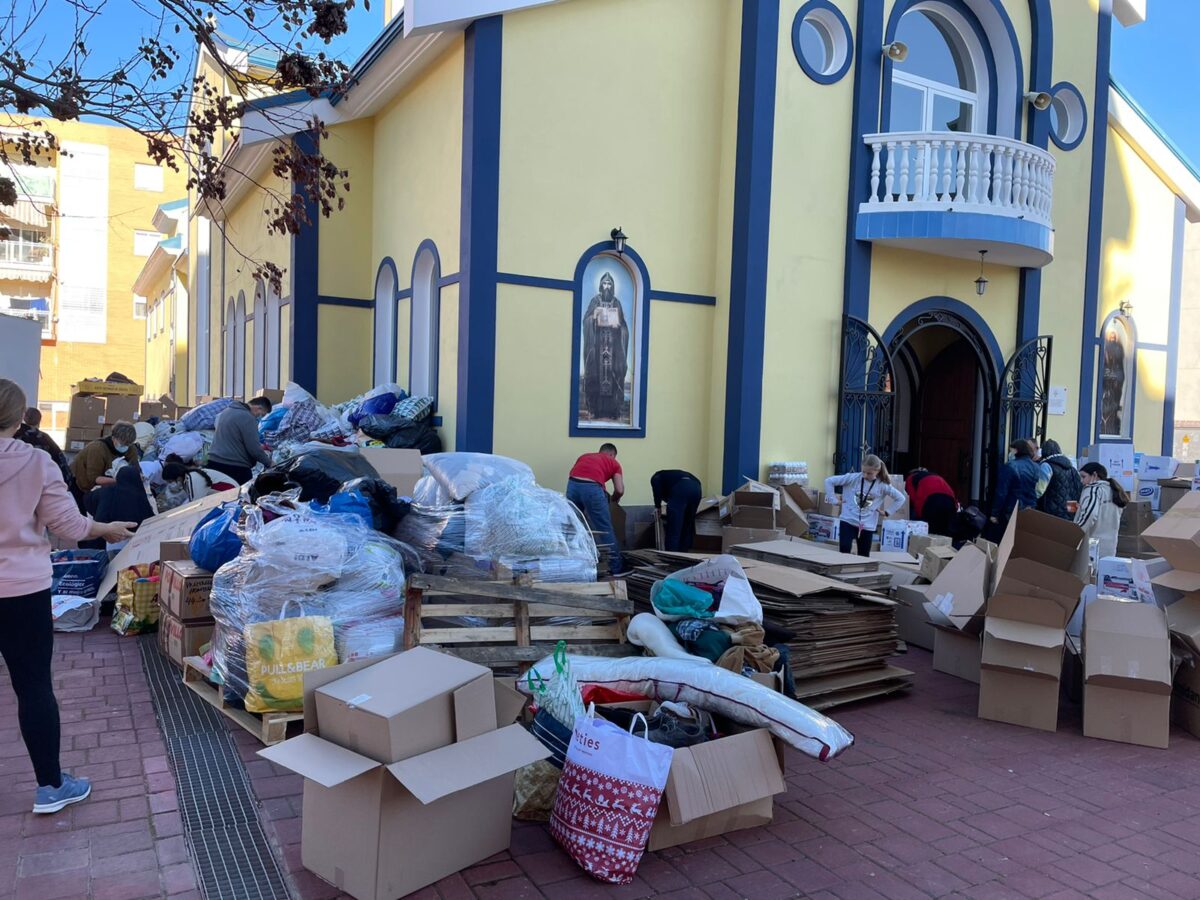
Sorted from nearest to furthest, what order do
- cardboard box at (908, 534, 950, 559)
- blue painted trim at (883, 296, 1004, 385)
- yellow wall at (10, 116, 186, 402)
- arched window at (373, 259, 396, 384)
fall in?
cardboard box at (908, 534, 950, 559) < blue painted trim at (883, 296, 1004, 385) < arched window at (373, 259, 396, 384) < yellow wall at (10, 116, 186, 402)

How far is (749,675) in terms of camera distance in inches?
178

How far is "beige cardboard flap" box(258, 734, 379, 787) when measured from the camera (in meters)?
3.07

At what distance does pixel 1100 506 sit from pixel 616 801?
26.6 feet

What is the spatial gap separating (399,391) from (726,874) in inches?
337

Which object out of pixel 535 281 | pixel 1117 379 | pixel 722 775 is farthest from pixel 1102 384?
pixel 722 775

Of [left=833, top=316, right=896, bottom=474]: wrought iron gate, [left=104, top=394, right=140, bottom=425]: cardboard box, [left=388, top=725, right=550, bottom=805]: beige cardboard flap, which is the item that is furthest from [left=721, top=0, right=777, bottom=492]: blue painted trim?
[left=104, top=394, right=140, bottom=425]: cardboard box

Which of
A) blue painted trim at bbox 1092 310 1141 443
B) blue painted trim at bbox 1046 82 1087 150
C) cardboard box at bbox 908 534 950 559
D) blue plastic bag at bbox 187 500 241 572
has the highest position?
blue painted trim at bbox 1046 82 1087 150

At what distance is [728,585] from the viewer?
5227mm

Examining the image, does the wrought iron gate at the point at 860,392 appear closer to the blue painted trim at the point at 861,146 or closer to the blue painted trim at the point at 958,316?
the blue painted trim at the point at 861,146

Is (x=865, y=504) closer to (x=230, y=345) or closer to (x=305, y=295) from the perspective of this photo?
(x=305, y=295)

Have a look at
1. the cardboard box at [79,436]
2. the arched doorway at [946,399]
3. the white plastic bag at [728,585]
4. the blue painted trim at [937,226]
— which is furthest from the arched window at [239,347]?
the white plastic bag at [728,585]

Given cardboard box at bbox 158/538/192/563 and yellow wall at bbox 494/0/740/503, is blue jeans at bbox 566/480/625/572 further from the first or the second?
cardboard box at bbox 158/538/192/563

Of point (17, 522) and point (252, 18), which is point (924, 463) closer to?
point (252, 18)

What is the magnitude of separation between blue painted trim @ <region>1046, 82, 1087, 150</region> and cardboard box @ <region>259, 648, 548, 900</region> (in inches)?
508
